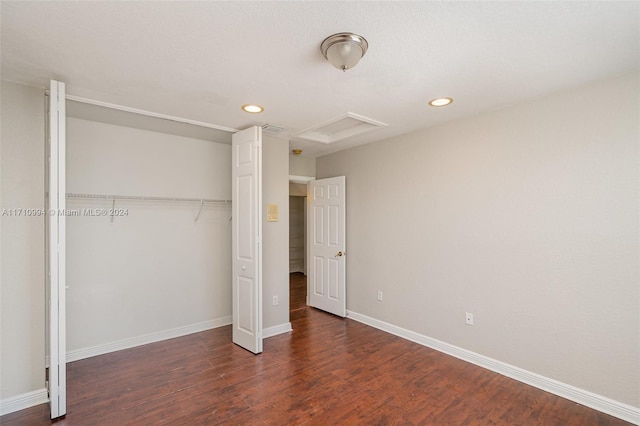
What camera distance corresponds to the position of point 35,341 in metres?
2.34

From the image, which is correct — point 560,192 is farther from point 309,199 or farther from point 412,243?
point 309,199

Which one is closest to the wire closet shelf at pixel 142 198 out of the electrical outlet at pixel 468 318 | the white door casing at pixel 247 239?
the white door casing at pixel 247 239

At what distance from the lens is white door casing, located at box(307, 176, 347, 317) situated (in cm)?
442

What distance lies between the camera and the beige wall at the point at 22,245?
2.22 metres

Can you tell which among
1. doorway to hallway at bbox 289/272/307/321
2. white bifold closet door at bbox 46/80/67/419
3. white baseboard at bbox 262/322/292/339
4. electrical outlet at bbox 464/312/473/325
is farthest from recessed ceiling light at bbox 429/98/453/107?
doorway to hallway at bbox 289/272/307/321

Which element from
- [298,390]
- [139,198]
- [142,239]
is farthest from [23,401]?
[298,390]

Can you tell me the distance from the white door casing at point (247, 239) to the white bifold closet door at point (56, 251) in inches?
62.1

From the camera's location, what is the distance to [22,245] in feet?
7.50

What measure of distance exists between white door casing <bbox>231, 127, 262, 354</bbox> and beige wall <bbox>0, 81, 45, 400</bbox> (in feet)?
5.51

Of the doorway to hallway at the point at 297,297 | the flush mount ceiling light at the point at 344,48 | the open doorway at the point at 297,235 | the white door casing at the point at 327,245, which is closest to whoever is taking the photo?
the flush mount ceiling light at the point at 344,48

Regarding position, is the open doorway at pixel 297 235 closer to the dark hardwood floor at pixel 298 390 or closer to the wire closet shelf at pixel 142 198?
the wire closet shelf at pixel 142 198

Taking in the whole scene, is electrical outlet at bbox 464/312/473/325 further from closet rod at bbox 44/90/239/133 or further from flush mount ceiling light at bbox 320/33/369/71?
closet rod at bbox 44/90/239/133

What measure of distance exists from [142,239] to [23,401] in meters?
1.70

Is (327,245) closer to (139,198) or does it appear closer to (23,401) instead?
(139,198)
